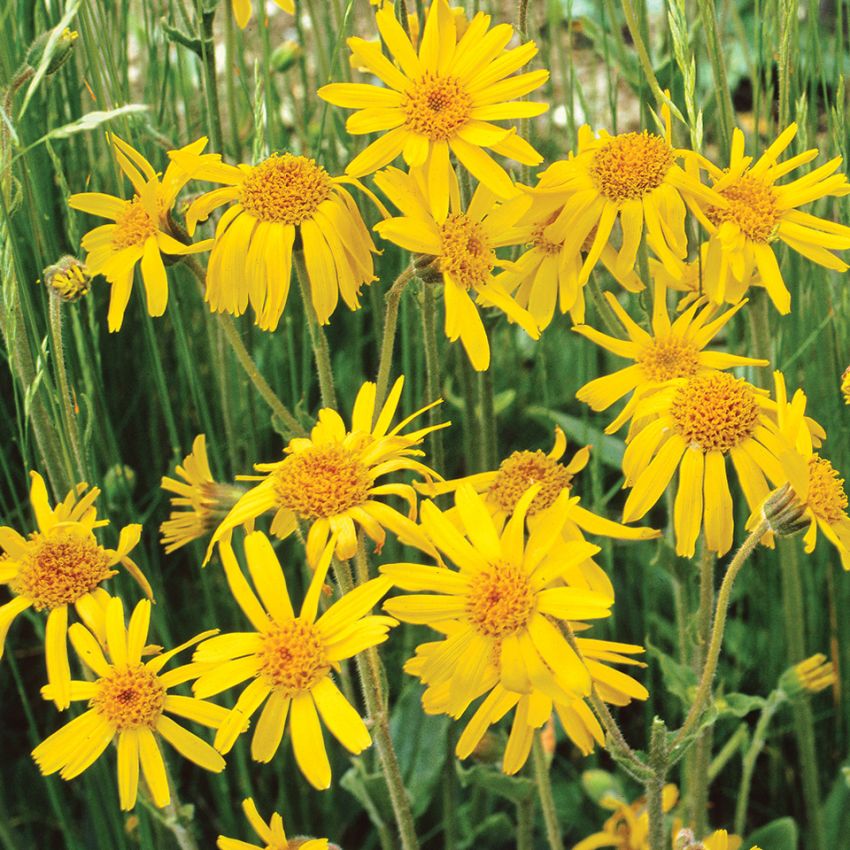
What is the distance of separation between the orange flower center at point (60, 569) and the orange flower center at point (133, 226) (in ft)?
0.89

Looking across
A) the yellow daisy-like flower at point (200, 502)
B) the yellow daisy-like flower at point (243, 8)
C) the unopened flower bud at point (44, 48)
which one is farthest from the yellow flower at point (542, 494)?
the yellow daisy-like flower at point (243, 8)

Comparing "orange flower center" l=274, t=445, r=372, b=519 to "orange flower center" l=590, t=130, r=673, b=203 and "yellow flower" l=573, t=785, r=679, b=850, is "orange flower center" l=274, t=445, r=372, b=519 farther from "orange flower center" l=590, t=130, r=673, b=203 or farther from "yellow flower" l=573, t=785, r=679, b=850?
"yellow flower" l=573, t=785, r=679, b=850

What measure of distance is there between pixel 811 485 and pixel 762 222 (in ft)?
1.03

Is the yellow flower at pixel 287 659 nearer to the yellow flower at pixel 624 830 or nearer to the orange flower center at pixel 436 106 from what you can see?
the orange flower center at pixel 436 106

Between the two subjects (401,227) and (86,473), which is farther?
(86,473)

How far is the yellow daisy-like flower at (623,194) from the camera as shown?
1.04 metres

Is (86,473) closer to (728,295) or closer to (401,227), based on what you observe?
(401,227)

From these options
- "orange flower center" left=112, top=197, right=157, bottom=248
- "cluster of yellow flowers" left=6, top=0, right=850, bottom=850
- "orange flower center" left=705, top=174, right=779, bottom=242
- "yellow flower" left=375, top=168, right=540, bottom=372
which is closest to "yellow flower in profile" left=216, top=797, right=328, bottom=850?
"cluster of yellow flowers" left=6, top=0, right=850, bottom=850

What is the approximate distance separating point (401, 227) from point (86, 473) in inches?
14.3

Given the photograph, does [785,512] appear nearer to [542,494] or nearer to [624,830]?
[542,494]

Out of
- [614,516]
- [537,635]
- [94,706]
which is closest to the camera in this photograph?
[537,635]

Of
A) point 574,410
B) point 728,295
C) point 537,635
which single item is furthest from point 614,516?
point 537,635

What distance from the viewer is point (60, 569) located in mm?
957

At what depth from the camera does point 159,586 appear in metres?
1.29
